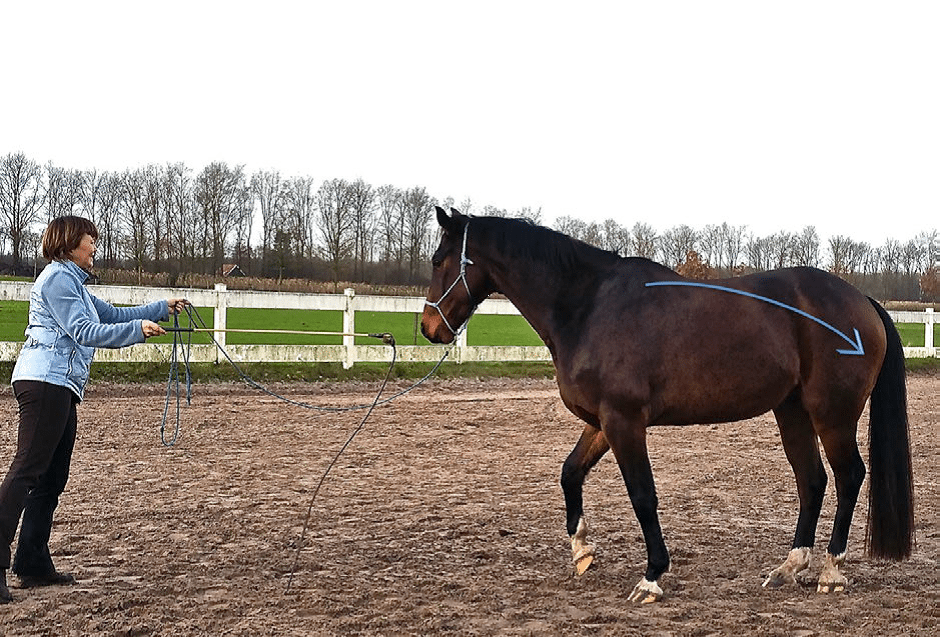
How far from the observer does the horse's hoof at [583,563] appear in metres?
4.77

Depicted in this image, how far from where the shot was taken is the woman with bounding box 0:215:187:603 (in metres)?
4.27

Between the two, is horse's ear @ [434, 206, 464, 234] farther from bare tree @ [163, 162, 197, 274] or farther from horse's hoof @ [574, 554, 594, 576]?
bare tree @ [163, 162, 197, 274]

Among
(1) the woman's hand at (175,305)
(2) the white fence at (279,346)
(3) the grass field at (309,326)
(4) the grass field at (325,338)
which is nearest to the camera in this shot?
(1) the woman's hand at (175,305)

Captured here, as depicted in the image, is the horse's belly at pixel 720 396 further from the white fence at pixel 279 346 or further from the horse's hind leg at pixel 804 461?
the white fence at pixel 279 346

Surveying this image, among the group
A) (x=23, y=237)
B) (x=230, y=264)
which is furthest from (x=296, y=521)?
(x=23, y=237)

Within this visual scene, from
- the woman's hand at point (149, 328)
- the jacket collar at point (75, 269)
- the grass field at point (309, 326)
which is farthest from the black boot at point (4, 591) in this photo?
the grass field at point (309, 326)

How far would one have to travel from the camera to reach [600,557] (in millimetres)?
5145

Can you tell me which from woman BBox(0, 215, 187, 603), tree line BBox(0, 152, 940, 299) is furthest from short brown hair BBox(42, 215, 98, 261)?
tree line BBox(0, 152, 940, 299)

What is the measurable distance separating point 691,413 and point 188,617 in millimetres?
2619

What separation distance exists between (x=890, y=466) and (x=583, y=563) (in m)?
1.80

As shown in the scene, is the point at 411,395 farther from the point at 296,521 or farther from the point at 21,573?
the point at 21,573

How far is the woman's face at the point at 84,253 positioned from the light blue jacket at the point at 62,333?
0.05 metres

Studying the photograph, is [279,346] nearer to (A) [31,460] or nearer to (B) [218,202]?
(A) [31,460]

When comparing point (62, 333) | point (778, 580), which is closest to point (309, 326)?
point (62, 333)
